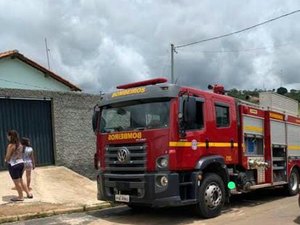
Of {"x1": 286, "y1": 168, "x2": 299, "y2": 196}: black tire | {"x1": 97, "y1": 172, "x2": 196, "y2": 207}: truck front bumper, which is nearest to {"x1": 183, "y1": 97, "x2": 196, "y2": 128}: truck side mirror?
{"x1": 97, "y1": 172, "x2": 196, "y2": 207}: truck front bumper

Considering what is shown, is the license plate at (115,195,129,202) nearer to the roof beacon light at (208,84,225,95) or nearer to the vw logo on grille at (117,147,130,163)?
the vw logo on grille at (117,147,130,163)

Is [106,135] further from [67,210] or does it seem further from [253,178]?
[253,178]

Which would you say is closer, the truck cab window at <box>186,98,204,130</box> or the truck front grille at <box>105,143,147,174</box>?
the truck front grille at <box>105,143,147,174</box>

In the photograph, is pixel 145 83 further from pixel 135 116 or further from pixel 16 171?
pixel 16 171

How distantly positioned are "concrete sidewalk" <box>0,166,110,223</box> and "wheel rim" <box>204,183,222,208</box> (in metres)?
3.38

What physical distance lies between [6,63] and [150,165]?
17.8 m

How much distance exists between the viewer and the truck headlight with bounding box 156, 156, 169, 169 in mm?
10016

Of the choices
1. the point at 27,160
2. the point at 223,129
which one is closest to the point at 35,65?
the point at 27,160

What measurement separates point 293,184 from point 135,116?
6.89 m

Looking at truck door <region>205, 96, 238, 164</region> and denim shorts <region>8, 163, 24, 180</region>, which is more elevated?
truck door <region>205, 96, 238, 164</region>

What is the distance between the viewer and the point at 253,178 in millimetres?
13047

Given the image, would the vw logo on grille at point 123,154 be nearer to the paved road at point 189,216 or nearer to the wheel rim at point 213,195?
the paved road at point 189,216

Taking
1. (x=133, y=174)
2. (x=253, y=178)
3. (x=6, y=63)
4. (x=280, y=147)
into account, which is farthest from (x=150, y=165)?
(x=6, y=63)

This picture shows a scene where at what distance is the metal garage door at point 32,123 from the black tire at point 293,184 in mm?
7566
